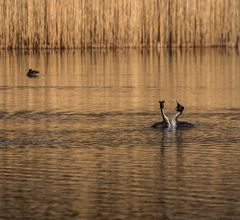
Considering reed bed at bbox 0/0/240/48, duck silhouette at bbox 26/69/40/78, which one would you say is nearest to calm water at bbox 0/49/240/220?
duck silhouette at bbox 26/69/40/78

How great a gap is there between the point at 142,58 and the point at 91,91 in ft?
32.9

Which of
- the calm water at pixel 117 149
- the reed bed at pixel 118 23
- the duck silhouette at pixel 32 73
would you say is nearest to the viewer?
the calm water at pixel 117 149

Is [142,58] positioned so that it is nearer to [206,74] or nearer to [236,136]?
[206,74]

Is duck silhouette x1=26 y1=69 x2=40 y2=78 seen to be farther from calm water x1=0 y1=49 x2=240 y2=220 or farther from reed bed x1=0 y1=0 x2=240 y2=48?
reed bed x1=0 y1=0 x2=240 y2=48

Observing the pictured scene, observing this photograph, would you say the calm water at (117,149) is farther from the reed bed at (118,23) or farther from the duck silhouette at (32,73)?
the reed bed at (118,23)

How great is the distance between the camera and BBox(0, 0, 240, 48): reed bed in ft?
112

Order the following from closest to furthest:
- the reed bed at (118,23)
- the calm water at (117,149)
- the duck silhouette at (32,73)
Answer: the calm water at (117,149), the duck silhouette at (32,73), the reed bed at (118,23)

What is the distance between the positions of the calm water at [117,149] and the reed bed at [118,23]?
938cm

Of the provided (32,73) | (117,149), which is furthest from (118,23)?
(117,149)

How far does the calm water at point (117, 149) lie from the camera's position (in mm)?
9617

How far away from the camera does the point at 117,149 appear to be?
12.8 meters

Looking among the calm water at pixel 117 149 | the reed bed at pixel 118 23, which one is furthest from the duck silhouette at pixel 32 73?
the reed bed at pixel 118 23

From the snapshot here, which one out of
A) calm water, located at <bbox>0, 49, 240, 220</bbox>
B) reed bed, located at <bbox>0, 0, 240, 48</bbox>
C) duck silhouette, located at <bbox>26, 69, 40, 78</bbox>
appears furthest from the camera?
reed bed, located at <bbox>0, 0, 240, 48</bbox>

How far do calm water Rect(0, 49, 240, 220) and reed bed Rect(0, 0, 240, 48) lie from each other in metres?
9.38
